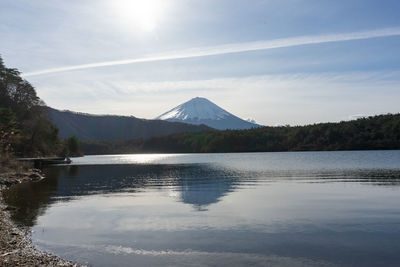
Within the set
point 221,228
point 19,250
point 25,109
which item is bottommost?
point 221,228

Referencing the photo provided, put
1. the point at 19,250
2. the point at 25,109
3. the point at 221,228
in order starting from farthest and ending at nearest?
the point at 25,109, the point at 221,228, the point at 19,250

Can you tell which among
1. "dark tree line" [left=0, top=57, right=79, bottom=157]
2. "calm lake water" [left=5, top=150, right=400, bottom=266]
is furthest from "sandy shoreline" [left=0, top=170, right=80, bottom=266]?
"dark tree line" [left=0, top=57, right=79, bottom=157]

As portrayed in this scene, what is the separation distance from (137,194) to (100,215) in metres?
14.6

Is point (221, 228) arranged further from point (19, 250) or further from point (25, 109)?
point (25, 109)

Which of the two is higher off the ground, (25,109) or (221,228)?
(25,109)

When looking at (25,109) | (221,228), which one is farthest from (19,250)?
(25,109)

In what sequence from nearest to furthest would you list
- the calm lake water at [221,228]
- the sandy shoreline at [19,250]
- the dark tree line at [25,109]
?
the sandy shoreline at [19,250], the calm lake water at [221,228], the dark tree line at [25,109]

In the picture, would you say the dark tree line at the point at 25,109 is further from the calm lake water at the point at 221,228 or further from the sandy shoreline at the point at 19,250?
the sandy shoreline at the point at 19,250

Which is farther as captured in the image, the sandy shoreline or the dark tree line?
the dark tree line

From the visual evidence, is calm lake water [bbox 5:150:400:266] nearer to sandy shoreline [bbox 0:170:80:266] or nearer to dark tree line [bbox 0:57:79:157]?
sandy shoreline [bbox 0:170:80:266]

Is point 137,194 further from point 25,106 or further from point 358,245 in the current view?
point 25,106

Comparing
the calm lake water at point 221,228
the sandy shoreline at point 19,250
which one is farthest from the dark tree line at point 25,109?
the sandy shoreline at point 19,250

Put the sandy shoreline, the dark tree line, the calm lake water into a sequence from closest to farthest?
the sandy shoreline < the calm lake water < the dark tree line

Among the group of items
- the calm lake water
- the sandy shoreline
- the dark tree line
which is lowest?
the calm lake water
